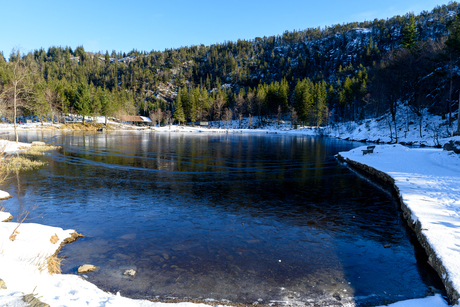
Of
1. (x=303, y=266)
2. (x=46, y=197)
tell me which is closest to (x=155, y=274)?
(x=303, y=266)

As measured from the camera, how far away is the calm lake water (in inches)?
237

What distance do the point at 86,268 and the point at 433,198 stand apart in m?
12.8

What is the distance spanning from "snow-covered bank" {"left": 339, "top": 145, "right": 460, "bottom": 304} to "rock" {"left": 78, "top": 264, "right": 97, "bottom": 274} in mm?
7820

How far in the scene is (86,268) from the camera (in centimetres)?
647

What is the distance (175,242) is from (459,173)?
16.8 m

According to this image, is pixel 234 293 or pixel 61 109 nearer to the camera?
pixel 234 293

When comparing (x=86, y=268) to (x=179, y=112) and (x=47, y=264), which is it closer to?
(x=47, y=264)

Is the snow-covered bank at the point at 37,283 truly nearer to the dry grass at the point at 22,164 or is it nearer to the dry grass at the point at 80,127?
the dry grass at the point at 22,164

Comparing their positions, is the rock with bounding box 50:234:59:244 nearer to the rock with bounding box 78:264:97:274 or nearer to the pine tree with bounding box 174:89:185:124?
the rock with bounding box 78:264:97:274

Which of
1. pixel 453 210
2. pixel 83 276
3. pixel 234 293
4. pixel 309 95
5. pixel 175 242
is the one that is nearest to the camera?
pixel 234 293

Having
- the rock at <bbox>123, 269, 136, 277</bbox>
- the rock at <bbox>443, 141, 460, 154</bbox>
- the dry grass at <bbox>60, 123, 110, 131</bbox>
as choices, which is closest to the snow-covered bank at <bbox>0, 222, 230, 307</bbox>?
the rock at <bbox>123, 269, 136, 277</bbox>

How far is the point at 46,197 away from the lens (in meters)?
12.4

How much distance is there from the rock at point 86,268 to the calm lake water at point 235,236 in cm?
22

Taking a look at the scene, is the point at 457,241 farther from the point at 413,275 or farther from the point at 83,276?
the point at 83,276
